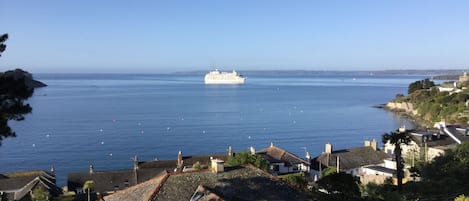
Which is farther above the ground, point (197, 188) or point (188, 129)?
point (197, 188)

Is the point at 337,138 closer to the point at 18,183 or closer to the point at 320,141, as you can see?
the point at 320,141

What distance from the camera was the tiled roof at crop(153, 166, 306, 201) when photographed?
18.5 meters

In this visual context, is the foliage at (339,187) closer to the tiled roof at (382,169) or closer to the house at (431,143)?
the tiled roof at (382,169)

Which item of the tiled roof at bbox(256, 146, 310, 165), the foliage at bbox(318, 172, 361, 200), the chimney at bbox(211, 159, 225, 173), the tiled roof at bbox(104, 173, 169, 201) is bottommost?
the tiled roof at bbox(256, 146, 310, 165)

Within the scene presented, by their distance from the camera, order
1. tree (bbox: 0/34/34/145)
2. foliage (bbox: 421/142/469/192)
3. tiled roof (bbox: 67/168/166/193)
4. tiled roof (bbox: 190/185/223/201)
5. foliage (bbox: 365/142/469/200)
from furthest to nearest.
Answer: tiled roof (bbox: 67/168/166/193), foliage (bbox: 421/142/469/192), foliage (bbox: 365/142/469/200), tiled roof (bbox: 190/185/223/201), tree (bbox: 0/34/34/145)

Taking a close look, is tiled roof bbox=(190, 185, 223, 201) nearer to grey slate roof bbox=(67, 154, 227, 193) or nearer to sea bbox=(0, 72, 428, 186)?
grey slate roof bbox=(67, 154, 227, 193)

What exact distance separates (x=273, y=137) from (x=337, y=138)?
9295 mm

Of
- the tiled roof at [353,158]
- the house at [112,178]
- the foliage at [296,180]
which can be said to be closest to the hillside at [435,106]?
the tiled roof at [353,158]

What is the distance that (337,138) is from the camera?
230 ft

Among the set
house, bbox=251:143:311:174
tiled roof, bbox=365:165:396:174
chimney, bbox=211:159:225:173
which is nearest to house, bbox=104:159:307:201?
chimney, bbox=211:159:225:173

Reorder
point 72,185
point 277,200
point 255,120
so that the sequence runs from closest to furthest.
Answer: point 277,200 < point 72,185 < point 255,120

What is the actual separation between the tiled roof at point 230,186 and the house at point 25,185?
18.2 meters

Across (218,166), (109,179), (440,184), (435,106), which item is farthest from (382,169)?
(435,106)

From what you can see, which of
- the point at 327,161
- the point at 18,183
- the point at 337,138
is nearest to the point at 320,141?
the point at 337,138
